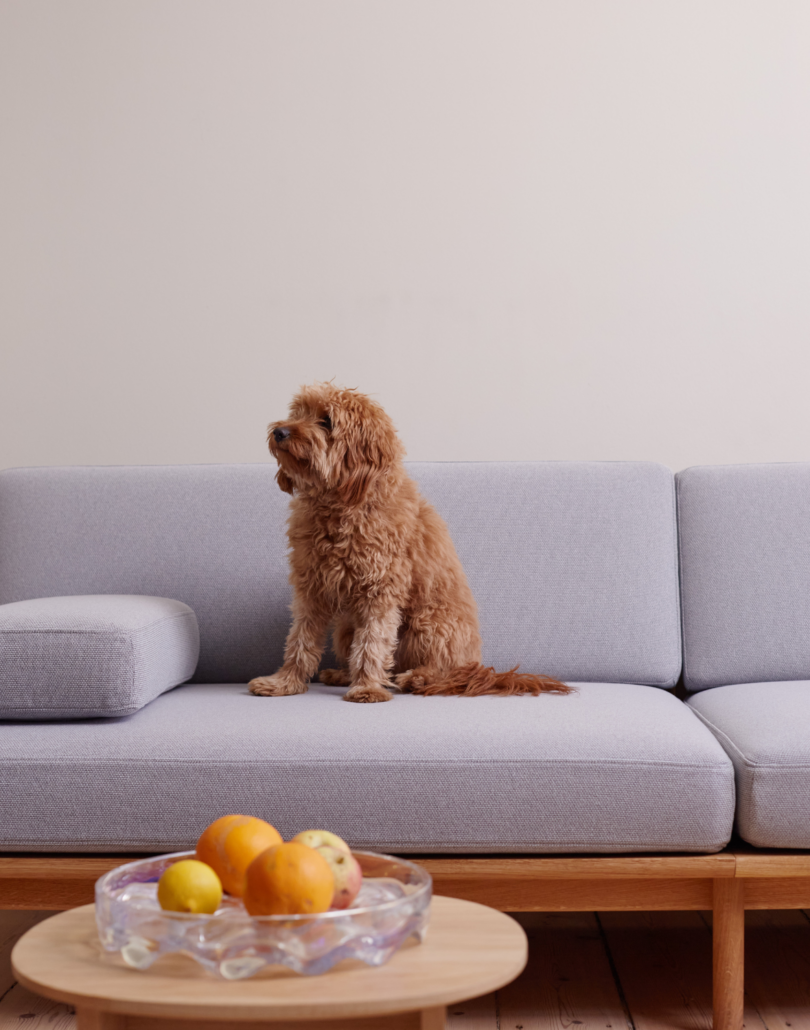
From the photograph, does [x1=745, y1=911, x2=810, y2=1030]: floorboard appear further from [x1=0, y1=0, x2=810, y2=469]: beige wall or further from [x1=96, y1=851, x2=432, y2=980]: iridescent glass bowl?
[x1=0, y1=0, x2=810, y2=469]: beige wall

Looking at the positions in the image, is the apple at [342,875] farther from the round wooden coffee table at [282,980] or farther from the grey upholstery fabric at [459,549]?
the grey upholstery fabric at [459,549]

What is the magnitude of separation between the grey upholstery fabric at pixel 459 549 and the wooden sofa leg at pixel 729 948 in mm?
713

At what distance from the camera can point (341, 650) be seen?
2191 millimetres

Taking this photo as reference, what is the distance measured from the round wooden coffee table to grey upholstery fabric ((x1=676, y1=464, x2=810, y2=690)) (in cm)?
139

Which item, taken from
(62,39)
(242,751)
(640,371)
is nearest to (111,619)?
(242,751)

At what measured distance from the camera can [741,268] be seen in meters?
2.75

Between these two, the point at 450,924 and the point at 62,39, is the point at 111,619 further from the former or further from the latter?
the point at 62,39

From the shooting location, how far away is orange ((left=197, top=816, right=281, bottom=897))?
39.2 inches

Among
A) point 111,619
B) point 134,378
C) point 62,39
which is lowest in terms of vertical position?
point 111,619

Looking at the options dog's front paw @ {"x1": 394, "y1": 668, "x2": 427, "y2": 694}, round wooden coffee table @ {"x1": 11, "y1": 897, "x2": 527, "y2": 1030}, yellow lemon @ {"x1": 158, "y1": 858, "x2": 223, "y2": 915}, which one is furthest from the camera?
dog's front paw @ {"x1": 394, "y1": 668, "x2": 427, "y2": 694}

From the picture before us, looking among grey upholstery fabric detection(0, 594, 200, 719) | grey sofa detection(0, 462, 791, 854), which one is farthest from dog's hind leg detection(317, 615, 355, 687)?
grey upholstery fabric detection(0, 594, 200, 719)

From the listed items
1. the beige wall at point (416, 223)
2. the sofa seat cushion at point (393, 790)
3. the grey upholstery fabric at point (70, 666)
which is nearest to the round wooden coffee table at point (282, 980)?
the sofa seat cushion at point (393, 790)

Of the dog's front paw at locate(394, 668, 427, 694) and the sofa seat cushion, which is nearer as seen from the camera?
the sofa seat cushion

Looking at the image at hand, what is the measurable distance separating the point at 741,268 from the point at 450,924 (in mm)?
2295
